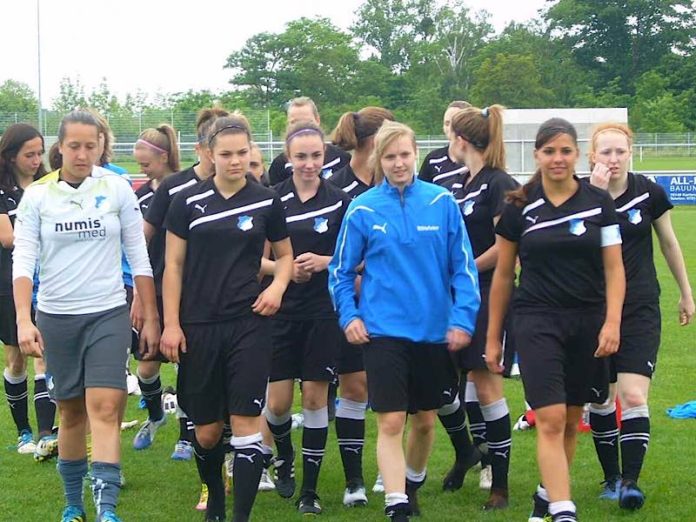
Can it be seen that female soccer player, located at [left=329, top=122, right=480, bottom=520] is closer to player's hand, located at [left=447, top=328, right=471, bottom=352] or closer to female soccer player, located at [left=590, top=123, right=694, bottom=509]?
player's hand, located at [left=447, top=328, right=471, bottom=352]

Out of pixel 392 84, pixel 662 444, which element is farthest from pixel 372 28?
pixel 662 444

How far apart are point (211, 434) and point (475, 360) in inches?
61.9

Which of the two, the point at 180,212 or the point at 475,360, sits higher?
the point at 180,212

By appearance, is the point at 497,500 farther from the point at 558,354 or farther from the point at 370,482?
the point at 558,354

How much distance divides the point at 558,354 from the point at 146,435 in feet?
12.1

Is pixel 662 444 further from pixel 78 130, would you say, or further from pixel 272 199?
pixel 78 130

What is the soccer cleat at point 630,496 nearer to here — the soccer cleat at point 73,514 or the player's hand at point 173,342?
the player's hand at point 173,342

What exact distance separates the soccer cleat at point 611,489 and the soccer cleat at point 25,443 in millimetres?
3922

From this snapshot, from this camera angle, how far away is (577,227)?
5.60 metres

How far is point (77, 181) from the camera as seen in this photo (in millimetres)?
5887

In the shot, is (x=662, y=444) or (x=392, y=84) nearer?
(x=662, y=444)

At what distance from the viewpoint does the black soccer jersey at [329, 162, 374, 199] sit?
713cm

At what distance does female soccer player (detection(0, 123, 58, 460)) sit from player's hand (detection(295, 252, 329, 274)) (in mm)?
2132

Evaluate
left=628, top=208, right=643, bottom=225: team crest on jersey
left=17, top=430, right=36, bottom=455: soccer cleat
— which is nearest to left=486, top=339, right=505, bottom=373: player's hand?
left=628, top=208, right=643, bottom=225: team crest on jersey
